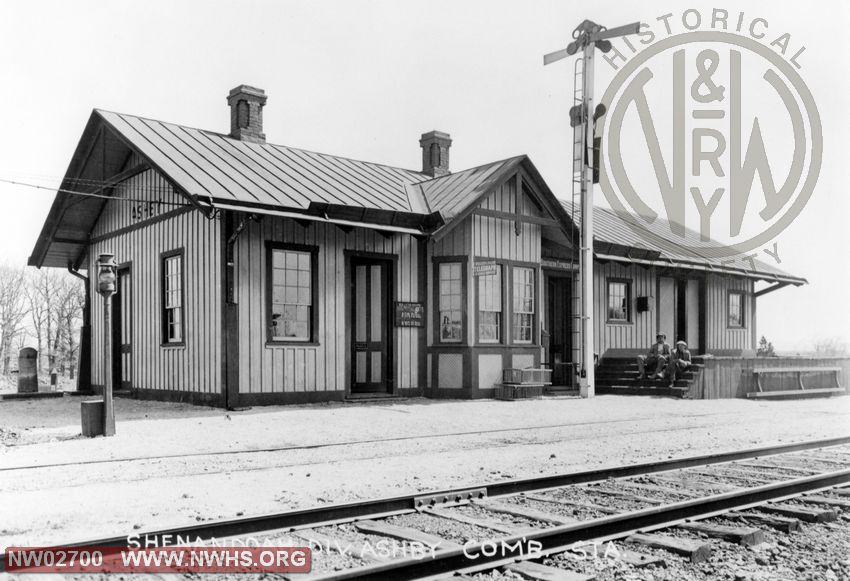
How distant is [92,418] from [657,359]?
1275 centimetres

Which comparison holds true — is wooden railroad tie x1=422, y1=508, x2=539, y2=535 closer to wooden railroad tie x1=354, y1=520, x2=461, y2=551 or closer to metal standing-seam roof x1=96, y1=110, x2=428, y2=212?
wooden railroad tie x1=354, y1=520, x2=461, y2=551

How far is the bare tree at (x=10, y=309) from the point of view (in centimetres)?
3703

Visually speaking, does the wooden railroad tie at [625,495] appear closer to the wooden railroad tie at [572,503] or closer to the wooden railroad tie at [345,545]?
the wooden railroad tie at [572,503]

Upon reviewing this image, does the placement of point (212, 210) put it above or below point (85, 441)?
above

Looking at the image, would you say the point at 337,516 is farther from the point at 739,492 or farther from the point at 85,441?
the point at 85,441

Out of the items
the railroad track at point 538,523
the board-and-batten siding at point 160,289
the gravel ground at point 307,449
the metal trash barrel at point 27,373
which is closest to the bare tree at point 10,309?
the metal trash barrel at point 27,373

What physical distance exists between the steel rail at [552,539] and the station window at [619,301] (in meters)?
14.1

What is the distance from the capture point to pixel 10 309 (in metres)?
38.9

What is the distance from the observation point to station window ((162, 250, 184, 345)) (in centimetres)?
1522

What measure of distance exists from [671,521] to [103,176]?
14564 mm

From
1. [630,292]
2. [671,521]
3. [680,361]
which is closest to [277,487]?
[671,521]

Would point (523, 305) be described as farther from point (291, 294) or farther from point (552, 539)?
point (552, 539)

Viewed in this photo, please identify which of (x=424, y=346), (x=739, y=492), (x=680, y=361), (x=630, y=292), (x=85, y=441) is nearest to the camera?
(x=739, y=492)

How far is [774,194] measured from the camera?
10.8 meters
